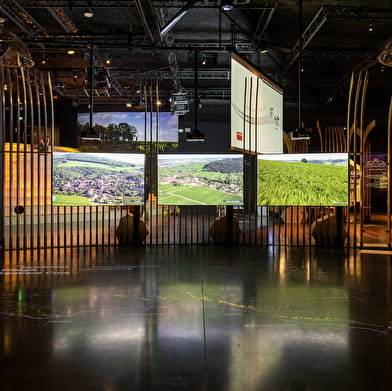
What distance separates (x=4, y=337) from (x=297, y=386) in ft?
8.55

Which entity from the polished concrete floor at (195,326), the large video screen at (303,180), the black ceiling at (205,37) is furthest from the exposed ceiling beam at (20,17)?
the large video screen at (303,180)

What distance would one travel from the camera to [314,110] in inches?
542

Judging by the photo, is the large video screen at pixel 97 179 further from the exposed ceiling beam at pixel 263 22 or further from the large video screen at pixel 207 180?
the exposed ceiling beam at pixel 263 22

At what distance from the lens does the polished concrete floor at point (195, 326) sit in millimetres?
2490

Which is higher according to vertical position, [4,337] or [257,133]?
[257,133]

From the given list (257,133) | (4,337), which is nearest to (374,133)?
(257,133)

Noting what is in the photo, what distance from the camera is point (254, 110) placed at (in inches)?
251

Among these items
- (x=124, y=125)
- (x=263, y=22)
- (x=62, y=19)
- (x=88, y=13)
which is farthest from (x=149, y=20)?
(x=124, y=125)

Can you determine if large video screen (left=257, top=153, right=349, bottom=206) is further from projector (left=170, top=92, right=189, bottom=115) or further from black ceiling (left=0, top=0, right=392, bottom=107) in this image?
projector (left=170, top=92, right=189, bottom=115)

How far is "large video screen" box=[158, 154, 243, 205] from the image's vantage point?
6883 millimetres

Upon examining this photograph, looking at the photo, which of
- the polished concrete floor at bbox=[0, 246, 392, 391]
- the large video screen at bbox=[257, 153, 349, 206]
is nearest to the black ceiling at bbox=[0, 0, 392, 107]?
the large video screen at bbox=[257, 153, 349, 206]

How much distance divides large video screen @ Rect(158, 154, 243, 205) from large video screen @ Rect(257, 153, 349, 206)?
1.61 ft

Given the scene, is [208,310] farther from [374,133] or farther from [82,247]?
[374,133]

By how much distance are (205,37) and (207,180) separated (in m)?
4.56
